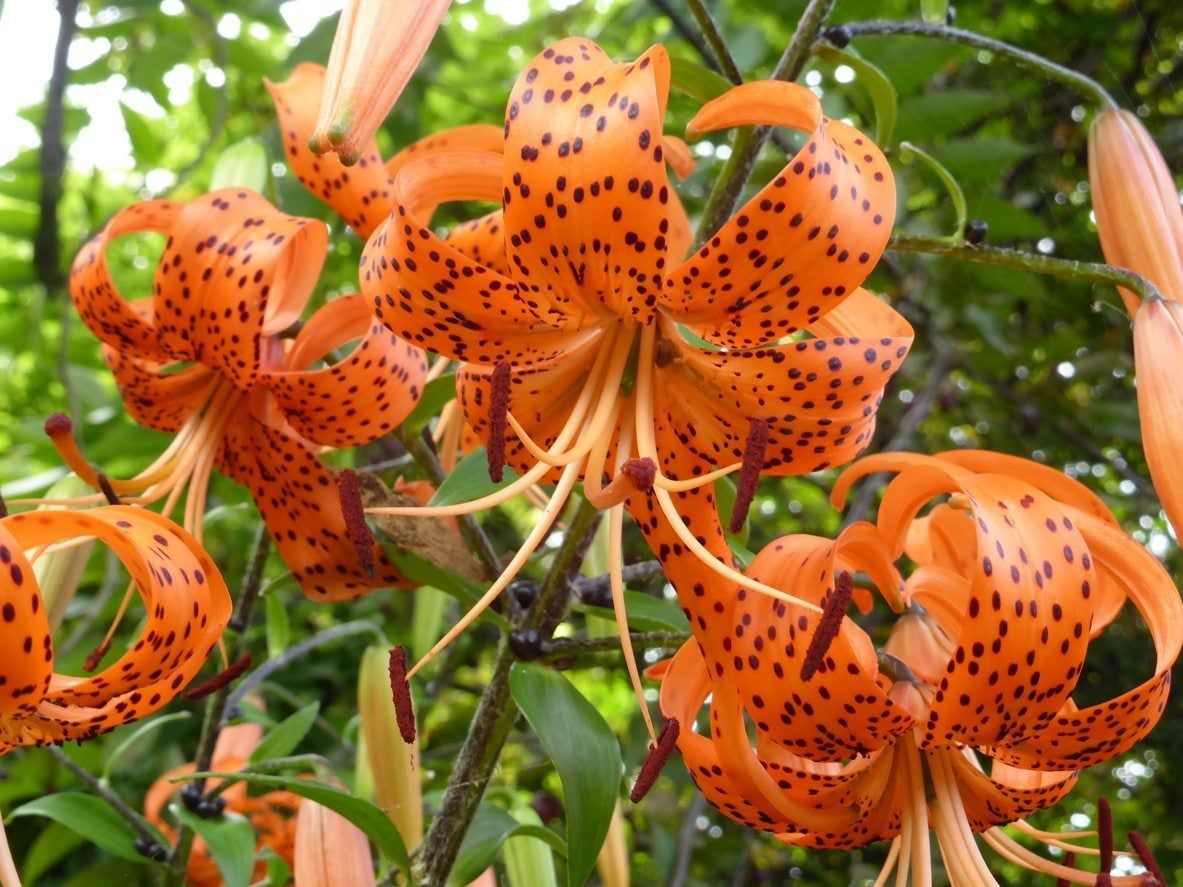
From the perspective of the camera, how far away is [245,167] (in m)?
1.50

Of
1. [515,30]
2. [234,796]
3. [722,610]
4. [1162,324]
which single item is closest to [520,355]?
[722,610]

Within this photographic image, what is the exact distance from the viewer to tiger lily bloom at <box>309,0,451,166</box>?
0.83 meters

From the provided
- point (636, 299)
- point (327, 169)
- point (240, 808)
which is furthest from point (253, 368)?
point (240, 808)

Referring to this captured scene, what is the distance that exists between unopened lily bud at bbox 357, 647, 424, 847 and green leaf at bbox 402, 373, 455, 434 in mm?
263

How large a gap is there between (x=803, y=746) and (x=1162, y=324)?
478mm

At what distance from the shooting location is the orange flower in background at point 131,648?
2.77ft

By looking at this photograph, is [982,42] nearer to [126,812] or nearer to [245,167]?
[245,167]

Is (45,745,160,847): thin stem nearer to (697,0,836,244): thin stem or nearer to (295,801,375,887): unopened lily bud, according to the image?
(295,801,375,887): unopened lily bud

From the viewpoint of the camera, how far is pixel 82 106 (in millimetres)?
2662

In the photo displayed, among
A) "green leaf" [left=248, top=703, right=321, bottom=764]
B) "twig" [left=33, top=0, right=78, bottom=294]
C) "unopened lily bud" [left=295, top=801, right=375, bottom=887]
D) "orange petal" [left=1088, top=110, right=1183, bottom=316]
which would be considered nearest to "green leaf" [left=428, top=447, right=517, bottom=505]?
"unopened lily bud" [left=295, top=801, right=375, bottom=887]

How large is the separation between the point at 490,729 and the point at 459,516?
0.67 ft

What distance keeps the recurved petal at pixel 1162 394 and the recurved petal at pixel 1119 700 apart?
0.15 feet

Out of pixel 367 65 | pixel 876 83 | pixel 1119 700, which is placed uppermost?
pixel 367 65

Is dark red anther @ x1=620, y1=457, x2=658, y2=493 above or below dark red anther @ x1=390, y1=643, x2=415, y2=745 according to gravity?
above
